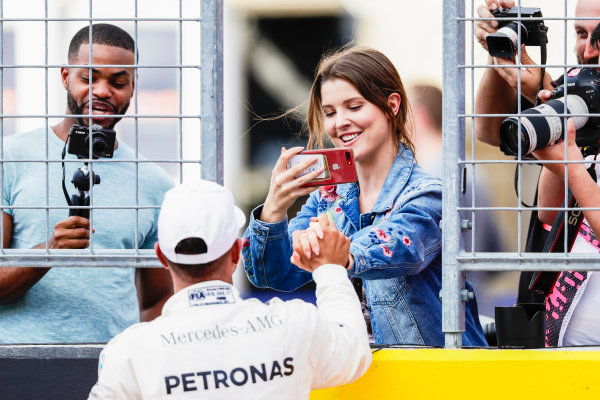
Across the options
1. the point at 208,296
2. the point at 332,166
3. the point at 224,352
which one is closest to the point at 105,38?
the point at 332,166

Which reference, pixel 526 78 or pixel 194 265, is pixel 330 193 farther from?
pixel 194 265

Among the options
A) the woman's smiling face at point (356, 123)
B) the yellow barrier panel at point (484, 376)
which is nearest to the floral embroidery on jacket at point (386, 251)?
the yellow barrier panel at point (484, 376)

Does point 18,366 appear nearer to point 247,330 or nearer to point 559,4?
point 247,330

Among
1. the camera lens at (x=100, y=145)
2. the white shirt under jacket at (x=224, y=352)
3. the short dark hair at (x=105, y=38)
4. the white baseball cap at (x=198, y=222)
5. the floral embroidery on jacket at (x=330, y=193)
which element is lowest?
the white shirt under jacket at (x=224, y=352)

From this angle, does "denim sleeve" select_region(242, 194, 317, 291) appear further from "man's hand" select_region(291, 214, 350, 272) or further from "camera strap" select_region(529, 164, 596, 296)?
"camera strap" select_region(529, 164, 596, 296)

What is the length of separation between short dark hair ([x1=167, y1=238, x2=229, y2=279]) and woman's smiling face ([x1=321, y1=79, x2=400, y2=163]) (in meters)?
0.95

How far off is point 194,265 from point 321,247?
331 mm

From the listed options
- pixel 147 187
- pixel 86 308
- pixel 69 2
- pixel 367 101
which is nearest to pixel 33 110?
pixel 69 2

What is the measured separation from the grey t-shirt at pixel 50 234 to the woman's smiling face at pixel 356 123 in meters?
0.64

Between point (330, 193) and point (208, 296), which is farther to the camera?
point (330, 193)

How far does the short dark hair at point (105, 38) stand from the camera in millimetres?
3012

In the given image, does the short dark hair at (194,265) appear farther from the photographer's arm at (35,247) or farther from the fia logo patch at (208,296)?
the photographer's arm at (35,247)

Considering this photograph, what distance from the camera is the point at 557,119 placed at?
2125 mm

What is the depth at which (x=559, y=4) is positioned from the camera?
4.51 meters
